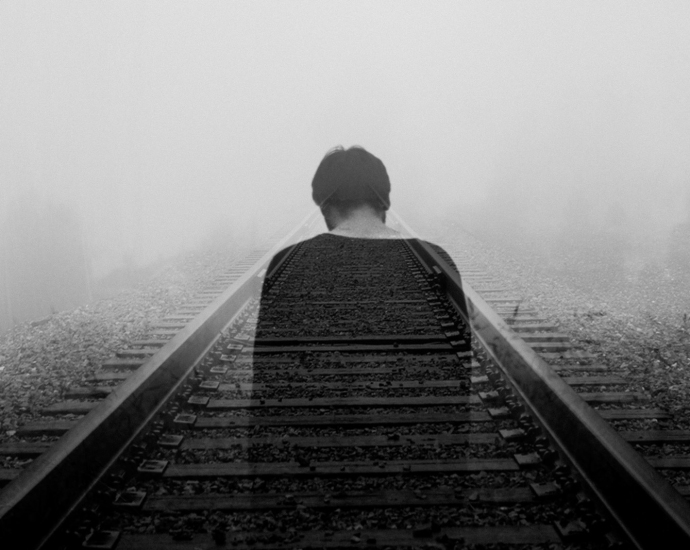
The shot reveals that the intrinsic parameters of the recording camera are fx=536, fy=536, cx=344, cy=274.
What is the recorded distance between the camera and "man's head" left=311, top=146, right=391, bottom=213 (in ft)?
15.9

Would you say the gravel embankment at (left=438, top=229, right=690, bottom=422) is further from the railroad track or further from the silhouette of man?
the silhouette of man

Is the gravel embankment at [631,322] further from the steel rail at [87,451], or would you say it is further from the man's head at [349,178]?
the steel rail at [87,451]

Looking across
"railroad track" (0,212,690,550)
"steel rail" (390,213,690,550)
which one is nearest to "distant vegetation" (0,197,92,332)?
"railroad track" (0,212,690,550)

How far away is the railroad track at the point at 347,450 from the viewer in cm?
184

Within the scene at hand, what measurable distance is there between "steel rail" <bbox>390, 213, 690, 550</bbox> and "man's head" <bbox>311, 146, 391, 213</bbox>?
212 cm

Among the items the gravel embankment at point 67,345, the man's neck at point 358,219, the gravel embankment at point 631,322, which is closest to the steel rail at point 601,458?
the gravel embankment at point 631,322

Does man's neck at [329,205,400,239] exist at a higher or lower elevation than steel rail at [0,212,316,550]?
higher

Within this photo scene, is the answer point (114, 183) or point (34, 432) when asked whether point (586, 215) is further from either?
point (114, 183)

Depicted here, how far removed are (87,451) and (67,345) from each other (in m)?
2.73

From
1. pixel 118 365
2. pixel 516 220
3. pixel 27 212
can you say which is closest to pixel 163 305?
pixel 118 365

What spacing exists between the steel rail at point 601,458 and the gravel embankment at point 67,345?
264 centimetres

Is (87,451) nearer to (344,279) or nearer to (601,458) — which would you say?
(601,458)

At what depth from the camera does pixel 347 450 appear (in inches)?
96.7

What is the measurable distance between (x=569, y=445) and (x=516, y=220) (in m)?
14.7
